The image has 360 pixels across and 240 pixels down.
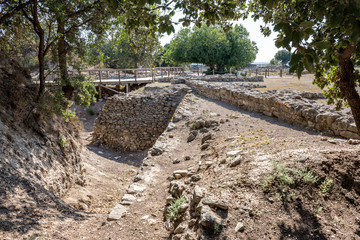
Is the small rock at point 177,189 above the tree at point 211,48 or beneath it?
beneath

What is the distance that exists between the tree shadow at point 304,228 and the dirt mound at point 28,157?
3.26 metres

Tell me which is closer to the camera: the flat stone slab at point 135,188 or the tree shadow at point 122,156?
the flat stone slab at point 135,188

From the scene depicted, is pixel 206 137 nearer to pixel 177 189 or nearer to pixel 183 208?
pixel 177 189

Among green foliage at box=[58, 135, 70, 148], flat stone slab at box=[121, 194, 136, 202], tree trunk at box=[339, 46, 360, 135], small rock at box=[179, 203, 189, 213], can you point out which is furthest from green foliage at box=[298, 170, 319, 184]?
green foliage at box=[58, 135, 70, 148]

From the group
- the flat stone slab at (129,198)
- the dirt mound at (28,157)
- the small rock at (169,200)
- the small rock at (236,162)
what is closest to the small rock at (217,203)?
the small rock at (169,200)

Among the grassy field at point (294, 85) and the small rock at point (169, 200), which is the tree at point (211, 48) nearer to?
the grassy field at point (294, 85)

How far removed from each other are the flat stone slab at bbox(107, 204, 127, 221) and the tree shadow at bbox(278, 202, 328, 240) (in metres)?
2.54

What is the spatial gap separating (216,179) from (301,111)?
→ 3.54m

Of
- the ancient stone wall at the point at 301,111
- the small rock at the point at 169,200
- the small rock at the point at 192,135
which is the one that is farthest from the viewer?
the small rock at the point at 192,135

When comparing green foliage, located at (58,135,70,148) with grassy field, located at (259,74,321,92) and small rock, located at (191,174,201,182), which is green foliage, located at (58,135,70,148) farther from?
grassy field, located at (259,74,321,92)

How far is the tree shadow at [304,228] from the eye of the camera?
8.14ft

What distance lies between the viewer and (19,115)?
5508 millimetres

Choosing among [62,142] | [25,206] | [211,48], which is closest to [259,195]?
[25,206]

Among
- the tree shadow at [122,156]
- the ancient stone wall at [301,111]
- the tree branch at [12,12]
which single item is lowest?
the tree shadow at [122,156]
